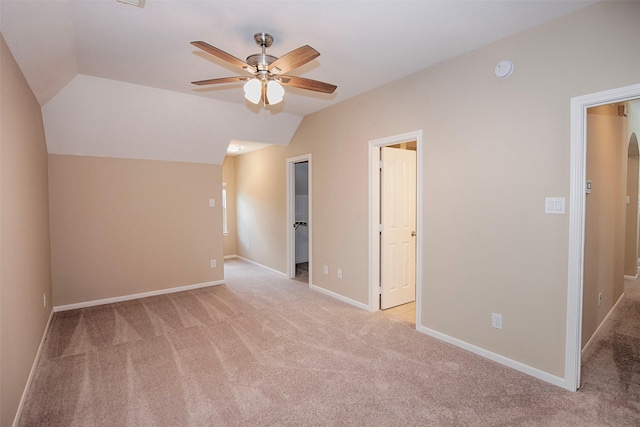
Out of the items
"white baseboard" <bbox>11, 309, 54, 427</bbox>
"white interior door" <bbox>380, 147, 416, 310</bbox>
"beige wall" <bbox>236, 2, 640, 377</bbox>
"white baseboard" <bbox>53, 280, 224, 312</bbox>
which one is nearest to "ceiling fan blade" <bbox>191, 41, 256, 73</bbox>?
"beige wall" <bbox>236, 2, 640, 377</bbox>

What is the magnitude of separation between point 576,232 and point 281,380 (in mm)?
2386

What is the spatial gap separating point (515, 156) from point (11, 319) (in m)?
3.71

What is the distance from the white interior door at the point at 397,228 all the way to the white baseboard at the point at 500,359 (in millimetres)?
795

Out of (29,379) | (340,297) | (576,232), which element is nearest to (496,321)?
(576,232)

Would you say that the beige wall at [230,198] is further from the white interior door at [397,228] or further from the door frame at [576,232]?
the door frame at [576,232]

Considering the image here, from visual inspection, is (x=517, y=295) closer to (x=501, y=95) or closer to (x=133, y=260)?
(x=501, y=95)

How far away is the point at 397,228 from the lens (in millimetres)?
4000

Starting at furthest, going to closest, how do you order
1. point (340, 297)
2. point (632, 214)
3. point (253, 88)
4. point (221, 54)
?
point (632, 214) < point (340, 297) < point (253, 88) < point (221, 54)

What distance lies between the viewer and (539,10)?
2.15m

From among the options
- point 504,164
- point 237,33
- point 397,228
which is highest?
point 237,33

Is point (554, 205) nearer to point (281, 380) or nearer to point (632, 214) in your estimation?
point (281, 380)

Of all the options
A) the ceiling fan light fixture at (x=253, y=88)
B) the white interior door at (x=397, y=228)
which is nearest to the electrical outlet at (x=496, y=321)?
the white interior door at (x=397, y=228)

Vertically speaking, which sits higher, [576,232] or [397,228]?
[576,232]

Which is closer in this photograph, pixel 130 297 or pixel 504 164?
pixel 504 164
